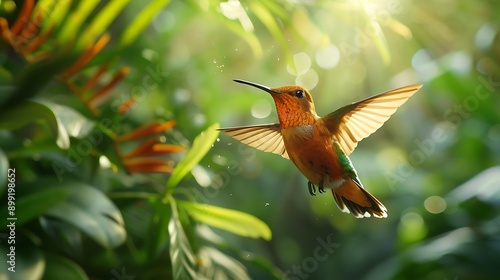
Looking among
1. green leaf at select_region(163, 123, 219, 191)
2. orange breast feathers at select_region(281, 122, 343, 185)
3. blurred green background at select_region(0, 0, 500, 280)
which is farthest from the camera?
blurred green background at select_region(0, 0, 500, 280)

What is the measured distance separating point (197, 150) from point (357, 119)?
16cm

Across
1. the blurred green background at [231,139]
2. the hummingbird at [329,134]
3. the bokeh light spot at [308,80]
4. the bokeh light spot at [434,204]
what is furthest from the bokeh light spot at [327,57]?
the bokeh light spot at [434,204]

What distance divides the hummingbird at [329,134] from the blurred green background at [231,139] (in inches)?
2.6

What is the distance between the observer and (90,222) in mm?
424

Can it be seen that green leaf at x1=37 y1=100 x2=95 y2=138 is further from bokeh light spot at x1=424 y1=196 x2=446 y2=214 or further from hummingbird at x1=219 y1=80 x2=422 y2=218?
bokeh light spot at x1=424 y1=196 x2=446 y2=214

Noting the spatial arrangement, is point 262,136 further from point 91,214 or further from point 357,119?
point 91,214

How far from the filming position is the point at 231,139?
28.6 inches

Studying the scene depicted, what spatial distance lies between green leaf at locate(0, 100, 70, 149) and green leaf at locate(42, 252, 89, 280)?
105 mm

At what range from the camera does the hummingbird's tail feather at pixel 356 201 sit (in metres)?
0.22

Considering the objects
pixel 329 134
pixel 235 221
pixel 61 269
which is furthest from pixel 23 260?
pixel 329 134

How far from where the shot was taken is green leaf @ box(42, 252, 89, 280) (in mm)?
425

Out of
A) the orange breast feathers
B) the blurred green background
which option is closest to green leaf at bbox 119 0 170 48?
the blurred green background

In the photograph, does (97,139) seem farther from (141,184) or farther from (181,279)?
(181,279)

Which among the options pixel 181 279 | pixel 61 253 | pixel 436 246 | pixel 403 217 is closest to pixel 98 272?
pixel 61 253
